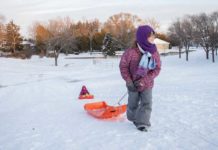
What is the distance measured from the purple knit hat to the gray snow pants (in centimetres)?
73

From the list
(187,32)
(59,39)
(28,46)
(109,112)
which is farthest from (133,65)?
(28,46)

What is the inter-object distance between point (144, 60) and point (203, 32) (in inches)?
1459

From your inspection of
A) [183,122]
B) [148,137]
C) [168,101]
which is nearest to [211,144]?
[148,137]

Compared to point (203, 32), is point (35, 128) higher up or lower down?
lower down

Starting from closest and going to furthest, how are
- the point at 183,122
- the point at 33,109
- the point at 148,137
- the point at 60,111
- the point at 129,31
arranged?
the point at 148,137 → the point at 183,122 → the point at 60,111 → the point at 33,109 → the point at 129,31

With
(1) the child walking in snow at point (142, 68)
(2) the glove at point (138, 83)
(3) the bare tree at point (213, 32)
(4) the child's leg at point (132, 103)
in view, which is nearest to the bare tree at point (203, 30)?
(3) the bare tree at point (213, 32)

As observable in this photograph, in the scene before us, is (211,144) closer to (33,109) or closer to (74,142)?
(74,142)

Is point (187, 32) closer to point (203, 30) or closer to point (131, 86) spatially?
point (203, 30)

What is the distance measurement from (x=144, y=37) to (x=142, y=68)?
0.52 meters

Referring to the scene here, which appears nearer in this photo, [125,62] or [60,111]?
[125,62]

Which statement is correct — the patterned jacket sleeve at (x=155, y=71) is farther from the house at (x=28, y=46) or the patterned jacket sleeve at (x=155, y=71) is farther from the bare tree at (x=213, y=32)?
the house at (x=28, y=46)

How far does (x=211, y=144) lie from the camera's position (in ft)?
16.0

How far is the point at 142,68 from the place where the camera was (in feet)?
18.9

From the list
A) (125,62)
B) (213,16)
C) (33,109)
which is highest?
(213,16)
